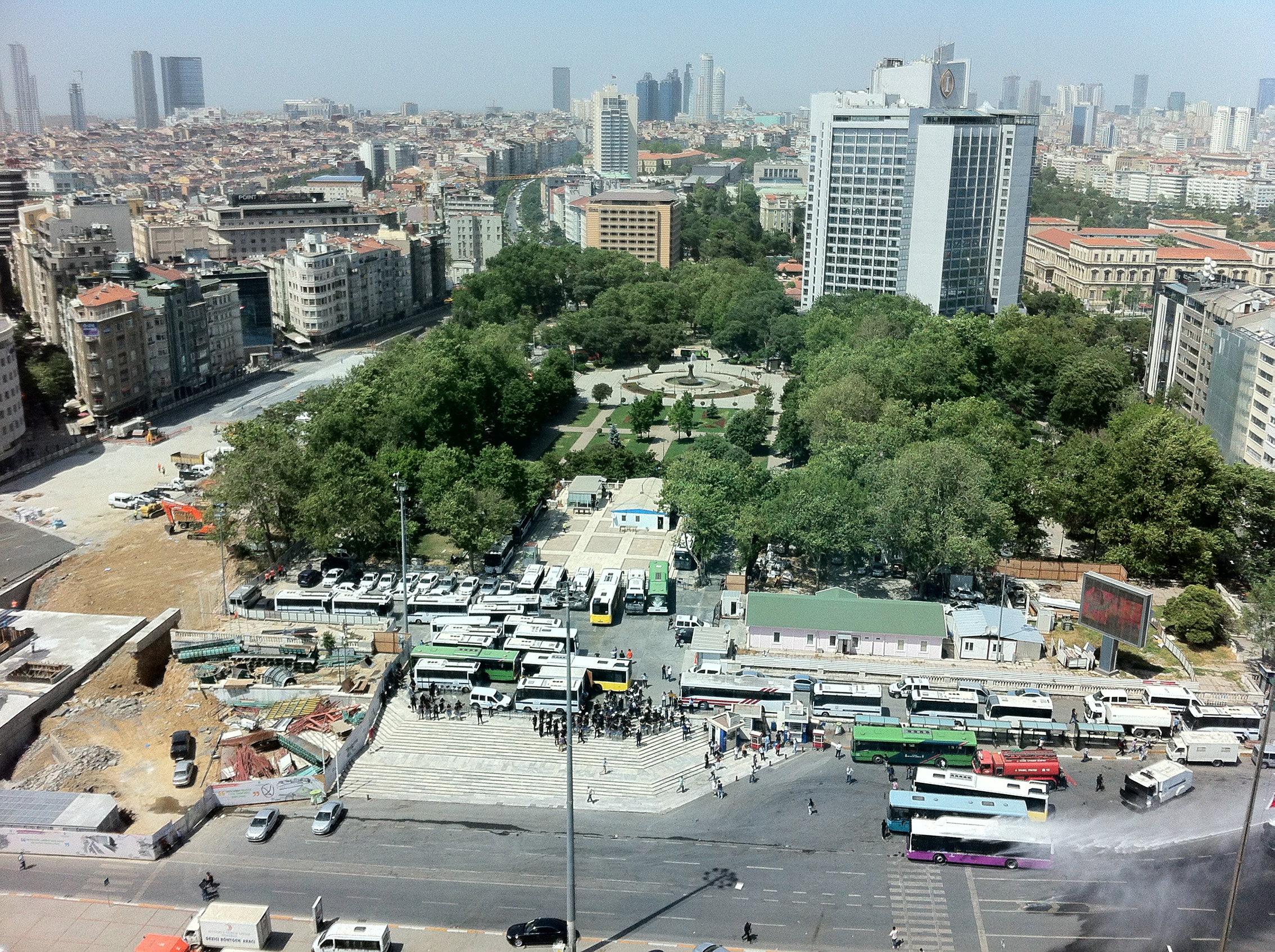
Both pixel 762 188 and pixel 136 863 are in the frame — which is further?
pixel 762 188

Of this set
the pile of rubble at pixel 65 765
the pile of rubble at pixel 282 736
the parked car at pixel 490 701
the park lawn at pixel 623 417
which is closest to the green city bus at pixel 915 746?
the parked car at pixel 490 701

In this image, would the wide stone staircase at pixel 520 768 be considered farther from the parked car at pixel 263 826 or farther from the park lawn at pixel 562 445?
the park lawn at pixel 562 445

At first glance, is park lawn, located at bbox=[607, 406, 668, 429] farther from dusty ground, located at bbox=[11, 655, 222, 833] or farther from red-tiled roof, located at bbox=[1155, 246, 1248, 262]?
red-tiled roof, located at bbox=[1155, 246, 1248, 262]

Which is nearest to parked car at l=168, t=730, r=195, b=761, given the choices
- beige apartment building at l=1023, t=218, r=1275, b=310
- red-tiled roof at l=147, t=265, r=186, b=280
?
red-tiled roof at l=147, t=265, r=186, b=280

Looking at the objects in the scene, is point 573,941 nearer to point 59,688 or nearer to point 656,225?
point 59,688

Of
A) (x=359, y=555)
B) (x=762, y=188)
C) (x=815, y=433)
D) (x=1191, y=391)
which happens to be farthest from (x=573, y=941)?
(x=762, y=188)

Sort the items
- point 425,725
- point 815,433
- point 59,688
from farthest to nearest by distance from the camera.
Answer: point 815,433
point 59,688
point 425,725
